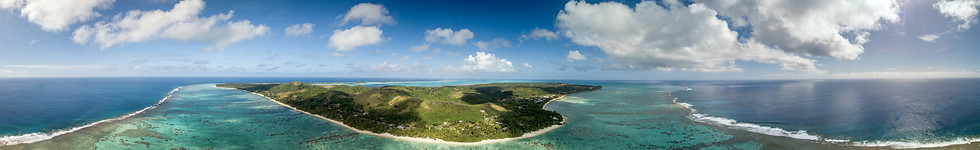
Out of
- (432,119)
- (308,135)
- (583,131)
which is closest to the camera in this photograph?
(308,135)

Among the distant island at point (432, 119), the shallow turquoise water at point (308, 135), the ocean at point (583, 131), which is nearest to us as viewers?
the ocean at point (583, 131)

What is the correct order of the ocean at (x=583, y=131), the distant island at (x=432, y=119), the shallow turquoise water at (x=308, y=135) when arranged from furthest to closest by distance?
the distant island at (x=432, y=119) < the shallow turquoise water at (x=308, y=135) < the ocean at (x=583, y=131)

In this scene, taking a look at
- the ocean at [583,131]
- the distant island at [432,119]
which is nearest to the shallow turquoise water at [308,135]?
the ocean at [583,131]

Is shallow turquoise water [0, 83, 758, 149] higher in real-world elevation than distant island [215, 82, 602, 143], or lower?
lower

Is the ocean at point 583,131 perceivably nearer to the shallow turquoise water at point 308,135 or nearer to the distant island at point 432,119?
the shallow turquoise water at point 308,135

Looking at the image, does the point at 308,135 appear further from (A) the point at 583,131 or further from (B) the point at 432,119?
(A) the point at 583,131

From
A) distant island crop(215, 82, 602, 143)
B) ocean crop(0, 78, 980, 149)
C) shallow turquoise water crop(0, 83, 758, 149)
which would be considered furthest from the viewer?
distant island crop(215, 82, 602, 143)

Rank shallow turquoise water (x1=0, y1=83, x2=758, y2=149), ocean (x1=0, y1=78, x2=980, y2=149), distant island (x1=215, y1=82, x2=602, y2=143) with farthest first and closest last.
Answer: distant island (x1=215, y1=82, x2=602, y2=143), shallow turquoise water (x1=0, y1=83, x2=758, y2=149), ocean (x1=0, y1=78, x2=980, y2=149)

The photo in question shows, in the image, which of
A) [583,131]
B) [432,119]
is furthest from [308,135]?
[583,131]

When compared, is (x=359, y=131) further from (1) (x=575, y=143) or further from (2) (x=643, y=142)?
(2) (x=643, y=142)

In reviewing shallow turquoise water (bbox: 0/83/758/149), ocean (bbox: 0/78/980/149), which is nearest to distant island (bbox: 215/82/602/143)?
shallow turquoise water (bbox: 0/83/758/149)

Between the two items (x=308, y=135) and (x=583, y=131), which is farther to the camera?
(x=583, y=131)

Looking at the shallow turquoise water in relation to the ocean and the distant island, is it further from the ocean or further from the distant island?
the distant island
